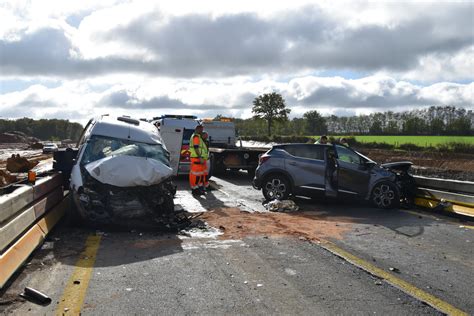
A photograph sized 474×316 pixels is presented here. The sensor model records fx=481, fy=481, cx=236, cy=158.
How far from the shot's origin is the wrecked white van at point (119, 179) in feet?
26.3

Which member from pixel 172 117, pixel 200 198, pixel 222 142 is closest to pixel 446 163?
pixel 222 142

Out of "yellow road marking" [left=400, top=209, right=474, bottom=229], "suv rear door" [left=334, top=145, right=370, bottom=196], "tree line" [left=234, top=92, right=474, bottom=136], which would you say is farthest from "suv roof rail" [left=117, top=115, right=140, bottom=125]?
"tree line" [left=234, top=92, right=474, bottom=136]

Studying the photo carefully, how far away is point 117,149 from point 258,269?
4399 millimetres

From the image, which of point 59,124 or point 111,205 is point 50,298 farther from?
point 59,124

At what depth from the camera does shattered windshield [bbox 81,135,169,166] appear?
8.84m

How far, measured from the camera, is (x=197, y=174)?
13.4m

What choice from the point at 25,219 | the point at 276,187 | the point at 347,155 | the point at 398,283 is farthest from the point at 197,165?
the point at 398,283

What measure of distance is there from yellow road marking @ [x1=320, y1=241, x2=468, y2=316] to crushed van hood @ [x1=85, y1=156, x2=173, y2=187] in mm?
3177

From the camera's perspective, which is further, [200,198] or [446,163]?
[446,163]

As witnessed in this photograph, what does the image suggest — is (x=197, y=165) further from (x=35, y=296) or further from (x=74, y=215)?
(x=35, y=296)

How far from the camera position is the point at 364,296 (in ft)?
16.1

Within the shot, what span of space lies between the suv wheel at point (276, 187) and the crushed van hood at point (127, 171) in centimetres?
401

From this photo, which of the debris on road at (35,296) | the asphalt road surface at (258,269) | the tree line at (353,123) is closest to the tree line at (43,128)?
the tree line at (353,123)

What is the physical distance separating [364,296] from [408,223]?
485 centimetres
